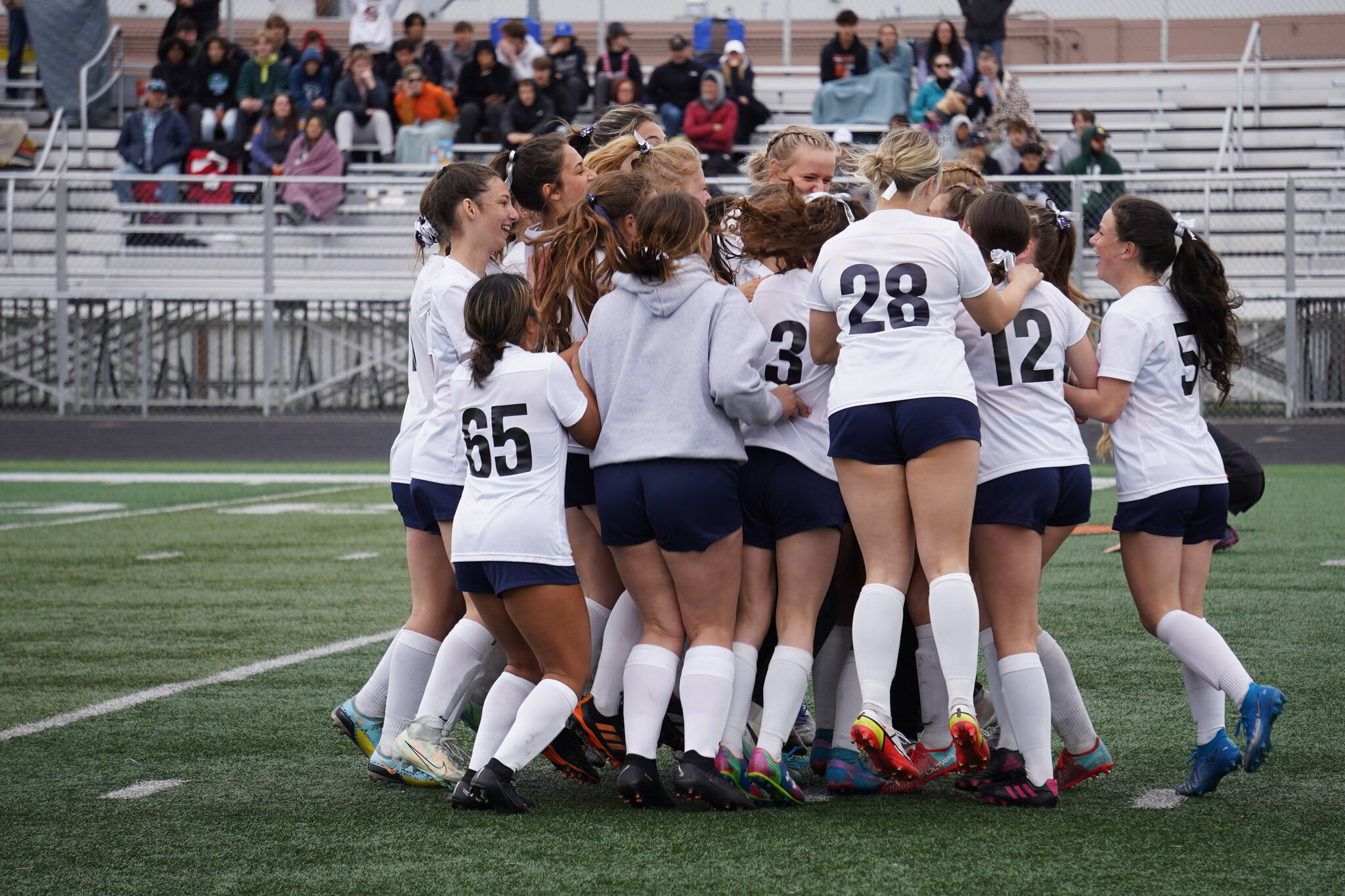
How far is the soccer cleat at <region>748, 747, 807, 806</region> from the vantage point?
3.80 meters

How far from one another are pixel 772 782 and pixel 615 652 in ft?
1.99

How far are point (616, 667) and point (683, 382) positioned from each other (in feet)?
2.88

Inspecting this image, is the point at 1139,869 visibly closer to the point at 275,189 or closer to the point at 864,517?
the point at 864,517

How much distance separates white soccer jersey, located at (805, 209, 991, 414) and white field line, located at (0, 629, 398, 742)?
2.88 meters

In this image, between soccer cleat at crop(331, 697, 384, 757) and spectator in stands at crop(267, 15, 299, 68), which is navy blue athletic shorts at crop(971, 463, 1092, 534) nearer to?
soccer cleat at crop(331, 697, 384, 757)

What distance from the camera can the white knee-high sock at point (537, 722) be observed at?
3.72 meters

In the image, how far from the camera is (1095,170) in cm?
1519

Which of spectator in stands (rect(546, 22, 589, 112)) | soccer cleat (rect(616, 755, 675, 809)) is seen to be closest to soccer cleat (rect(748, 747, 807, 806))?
soccer cleat (rect(616, 755, 675, 809))

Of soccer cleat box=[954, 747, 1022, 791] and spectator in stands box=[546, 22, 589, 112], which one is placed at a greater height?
spectator in stands box=[546, 22, 589, 112]

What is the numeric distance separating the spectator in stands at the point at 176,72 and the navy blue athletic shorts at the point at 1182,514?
16763 millimetres

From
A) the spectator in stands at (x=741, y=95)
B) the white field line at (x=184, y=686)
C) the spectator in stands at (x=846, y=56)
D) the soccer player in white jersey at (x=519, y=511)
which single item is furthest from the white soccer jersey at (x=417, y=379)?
the spectator in stands at (x=846, y=56)

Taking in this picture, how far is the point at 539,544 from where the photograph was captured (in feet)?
12.1

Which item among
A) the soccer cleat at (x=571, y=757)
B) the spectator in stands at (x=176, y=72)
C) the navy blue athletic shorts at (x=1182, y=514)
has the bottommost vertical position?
the soccer cleat at (x=571, y=757)

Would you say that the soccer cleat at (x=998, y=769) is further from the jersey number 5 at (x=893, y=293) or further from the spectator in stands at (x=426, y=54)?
the spectator in stands at (x=426, y=54)
